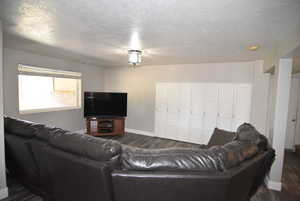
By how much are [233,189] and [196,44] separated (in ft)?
7.26

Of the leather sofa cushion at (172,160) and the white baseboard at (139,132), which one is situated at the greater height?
the leather sofa cushion at (172,160)

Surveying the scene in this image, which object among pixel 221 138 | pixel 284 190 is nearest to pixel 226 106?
pixel 221 138

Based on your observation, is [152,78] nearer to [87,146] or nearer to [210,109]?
[210,109]

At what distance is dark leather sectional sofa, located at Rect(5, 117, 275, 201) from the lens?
1150 mm

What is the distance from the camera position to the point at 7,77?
3.39 m

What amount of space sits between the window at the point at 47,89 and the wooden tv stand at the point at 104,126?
0.82 m

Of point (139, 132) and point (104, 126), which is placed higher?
point (104, 126)

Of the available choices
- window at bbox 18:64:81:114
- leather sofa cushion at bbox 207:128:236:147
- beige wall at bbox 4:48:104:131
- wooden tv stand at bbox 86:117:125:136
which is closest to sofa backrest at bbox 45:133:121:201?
leather sofa cushion at bbox 207:128:236:147

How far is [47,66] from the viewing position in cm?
409

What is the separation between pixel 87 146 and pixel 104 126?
3727mm

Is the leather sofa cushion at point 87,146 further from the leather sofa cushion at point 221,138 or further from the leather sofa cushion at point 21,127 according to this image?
the leather sofa cushion at point 221,138

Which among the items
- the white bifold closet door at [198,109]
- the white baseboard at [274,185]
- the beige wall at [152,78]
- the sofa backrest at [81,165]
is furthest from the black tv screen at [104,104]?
the white baseboard at [274,185]

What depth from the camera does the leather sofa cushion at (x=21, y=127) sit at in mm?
1894

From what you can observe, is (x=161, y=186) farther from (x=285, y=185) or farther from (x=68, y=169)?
(x=285, y=185)
